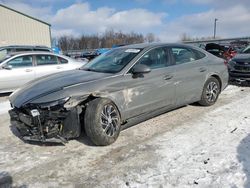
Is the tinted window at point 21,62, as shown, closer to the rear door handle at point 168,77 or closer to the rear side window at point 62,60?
the rear side window at point 62,60

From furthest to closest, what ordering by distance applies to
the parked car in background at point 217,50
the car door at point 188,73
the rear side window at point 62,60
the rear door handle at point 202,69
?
the parked car in background at point 217,50
the rear side window at point 62,60
the rear door handle at point 202,69
the car door at point 188,73

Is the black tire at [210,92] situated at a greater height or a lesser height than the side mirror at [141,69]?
lesser

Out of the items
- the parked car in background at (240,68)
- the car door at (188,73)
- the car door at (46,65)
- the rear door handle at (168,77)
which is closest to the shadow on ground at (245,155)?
the car door at (188,73)

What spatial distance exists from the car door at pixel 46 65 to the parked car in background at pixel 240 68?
5.92 meters

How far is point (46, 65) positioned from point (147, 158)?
6200 millimetres

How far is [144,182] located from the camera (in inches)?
114

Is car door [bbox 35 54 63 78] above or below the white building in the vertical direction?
below

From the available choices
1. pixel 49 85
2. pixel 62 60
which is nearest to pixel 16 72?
pixel 62 60

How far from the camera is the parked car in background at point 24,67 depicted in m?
7.80

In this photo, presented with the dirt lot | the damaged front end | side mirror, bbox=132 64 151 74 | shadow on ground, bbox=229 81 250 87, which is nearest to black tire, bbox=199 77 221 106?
the dirt lot

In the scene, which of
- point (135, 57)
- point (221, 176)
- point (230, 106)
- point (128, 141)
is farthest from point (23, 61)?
point (221, 176)

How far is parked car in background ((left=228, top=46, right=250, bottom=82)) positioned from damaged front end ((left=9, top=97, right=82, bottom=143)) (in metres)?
6.29

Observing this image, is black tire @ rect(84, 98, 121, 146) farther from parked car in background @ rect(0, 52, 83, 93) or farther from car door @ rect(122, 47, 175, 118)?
parked car in background @ rect(0, 52, 83, 93)

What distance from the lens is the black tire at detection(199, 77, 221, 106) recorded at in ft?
18.7
